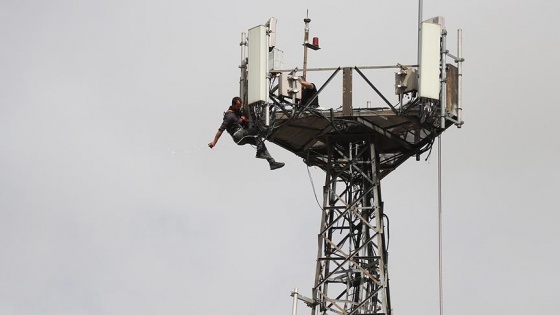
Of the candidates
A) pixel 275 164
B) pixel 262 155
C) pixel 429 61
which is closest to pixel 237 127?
pixel 262 155

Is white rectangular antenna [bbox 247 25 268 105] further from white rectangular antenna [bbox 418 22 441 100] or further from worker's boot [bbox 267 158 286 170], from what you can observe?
white rectangular antenna [bbox 418 22 441 100]

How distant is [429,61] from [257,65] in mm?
4061

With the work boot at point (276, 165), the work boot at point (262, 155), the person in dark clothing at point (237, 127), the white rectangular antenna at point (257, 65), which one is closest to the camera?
the white rectangular antenna at point (257, 65)

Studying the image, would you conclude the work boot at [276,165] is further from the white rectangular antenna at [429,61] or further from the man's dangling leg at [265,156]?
the white rectangular antenna at [429,61]

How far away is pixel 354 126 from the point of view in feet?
417

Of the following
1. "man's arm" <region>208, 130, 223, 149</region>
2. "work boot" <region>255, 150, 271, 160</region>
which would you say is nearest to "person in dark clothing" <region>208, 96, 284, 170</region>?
"man's arm" <region>208, 130, 223, 149</region>

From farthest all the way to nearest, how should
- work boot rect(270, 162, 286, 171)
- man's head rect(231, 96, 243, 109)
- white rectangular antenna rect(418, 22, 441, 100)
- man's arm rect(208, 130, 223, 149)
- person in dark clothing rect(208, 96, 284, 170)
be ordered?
work boot rect(270, 162, 286, 171) < man's head rect(231, 96, 243, 109) < person in dark clothing rect(208, 96, 284, 170) < man's arm rect(208, 130, 223, 149) < white rectangular antenna rect(418, 22, 441, 100)

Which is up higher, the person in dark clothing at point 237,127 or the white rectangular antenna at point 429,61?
the white rectangular antenna at point 429,61

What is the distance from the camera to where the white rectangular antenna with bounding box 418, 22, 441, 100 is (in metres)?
126

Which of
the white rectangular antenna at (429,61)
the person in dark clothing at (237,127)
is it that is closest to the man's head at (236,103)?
the person in dark clothing at (237,127)

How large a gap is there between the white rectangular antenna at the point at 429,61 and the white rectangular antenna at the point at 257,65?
3.68 meters

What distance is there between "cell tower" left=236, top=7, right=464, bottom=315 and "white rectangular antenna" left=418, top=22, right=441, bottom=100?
0.08 ft

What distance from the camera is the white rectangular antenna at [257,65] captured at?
414 feet

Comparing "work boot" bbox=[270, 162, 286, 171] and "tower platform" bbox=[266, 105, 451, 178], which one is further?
"work boot" bbox=[270, 162, 286, 171]
